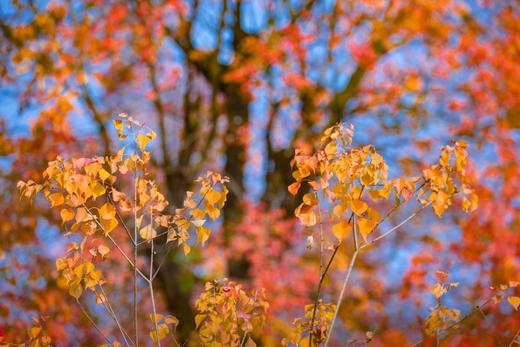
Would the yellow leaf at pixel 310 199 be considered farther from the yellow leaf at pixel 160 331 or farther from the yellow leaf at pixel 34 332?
the yellow leaf at pixel 34 332

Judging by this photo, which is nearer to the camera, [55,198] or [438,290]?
[55,198]

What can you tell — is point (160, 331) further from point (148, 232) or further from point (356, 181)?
point (356, 181)

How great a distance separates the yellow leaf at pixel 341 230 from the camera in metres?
2.80

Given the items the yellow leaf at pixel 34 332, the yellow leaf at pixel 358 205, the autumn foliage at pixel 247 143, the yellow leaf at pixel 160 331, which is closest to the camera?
the yellow leaf at pixel 358 205

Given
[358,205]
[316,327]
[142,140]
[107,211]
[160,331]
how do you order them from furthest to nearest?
[160,331] < [316,327] < [142,140] < [107,211] < [358,205]

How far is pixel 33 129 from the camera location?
7.65m

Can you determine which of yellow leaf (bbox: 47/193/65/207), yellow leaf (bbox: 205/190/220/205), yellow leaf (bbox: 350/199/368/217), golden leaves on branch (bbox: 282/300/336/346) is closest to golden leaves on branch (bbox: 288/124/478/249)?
yellow leaf (bbox: 350/199/368/217)

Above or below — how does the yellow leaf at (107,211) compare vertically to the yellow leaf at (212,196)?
below

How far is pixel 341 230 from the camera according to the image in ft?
9.26

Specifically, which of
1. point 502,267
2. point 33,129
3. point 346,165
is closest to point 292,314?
point 502,267

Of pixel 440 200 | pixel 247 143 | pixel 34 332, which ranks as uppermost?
pixel 247 143

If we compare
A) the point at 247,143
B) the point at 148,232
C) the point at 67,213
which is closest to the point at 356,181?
the point at 148,232

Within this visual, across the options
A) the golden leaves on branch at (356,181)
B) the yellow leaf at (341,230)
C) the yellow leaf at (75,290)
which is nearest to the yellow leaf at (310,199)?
the golden leaves on branch at (356,181)

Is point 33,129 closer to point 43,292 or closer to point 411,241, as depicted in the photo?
point 43,292
